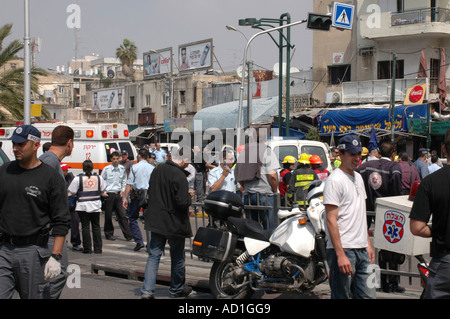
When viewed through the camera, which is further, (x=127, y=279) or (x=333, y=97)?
(x=333, y=97)

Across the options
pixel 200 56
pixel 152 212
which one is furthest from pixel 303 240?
pixel 200 56

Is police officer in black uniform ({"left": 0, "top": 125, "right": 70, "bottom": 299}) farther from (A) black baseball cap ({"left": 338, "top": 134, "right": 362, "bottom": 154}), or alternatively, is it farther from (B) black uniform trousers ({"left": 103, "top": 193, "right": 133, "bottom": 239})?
(B) black uniform trousers ({"left": 103, "top": 193, "right": 133, "bottom": 239})

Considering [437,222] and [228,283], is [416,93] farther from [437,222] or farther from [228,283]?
[437,222]

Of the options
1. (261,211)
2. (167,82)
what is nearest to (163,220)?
(261,211)

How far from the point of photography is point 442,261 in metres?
4.49

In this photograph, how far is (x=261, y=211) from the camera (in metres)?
8.98

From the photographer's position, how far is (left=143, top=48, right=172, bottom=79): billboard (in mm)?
52500

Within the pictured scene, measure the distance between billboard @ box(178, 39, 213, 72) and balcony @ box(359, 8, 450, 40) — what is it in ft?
53.2

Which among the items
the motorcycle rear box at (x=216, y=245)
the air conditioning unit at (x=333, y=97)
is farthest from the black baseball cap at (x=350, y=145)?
the air conditioning unit at (x=333, y=97)

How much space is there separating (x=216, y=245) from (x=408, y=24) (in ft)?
92.1

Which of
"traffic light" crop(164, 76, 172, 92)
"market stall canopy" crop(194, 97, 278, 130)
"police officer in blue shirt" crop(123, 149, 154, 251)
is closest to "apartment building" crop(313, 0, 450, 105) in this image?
"market stall canopy" crop(194, 97, 278, 130)

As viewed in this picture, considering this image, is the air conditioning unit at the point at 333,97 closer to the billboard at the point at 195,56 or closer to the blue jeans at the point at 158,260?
the billboard at the point at 195,56

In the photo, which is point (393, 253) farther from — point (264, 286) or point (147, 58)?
point (147, 58)
